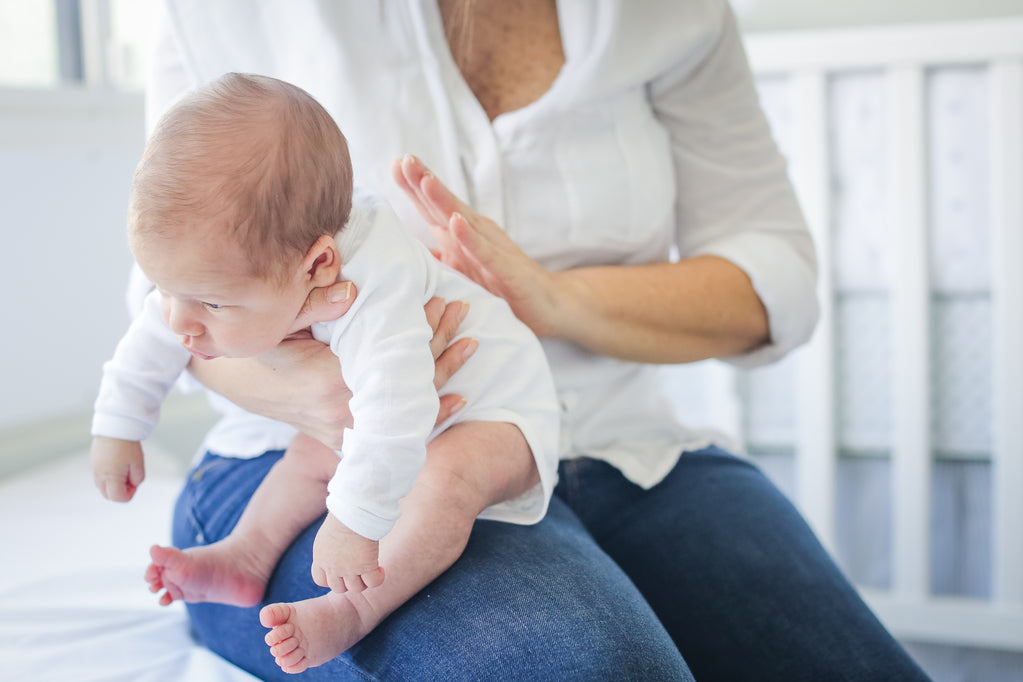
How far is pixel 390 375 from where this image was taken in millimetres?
598

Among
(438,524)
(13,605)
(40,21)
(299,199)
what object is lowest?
(13,605)

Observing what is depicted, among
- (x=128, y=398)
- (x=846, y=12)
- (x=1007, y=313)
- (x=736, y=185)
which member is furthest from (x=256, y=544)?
(x=846, y=12)

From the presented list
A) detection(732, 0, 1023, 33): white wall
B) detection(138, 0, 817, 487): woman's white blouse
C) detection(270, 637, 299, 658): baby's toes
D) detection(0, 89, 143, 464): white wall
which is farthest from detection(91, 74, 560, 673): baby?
detection(732, 0, 1023, 33): white wall

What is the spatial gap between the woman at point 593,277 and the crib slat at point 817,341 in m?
0.53

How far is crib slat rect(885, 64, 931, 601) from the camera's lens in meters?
1.44

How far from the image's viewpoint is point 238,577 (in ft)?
2.35

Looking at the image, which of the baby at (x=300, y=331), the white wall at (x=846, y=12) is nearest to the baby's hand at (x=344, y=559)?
the baby at (x=300, y=331)

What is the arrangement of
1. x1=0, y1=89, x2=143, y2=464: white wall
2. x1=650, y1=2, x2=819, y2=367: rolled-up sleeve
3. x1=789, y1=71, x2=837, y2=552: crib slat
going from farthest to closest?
x1=789, y1=71, x2=837, y2=552: crib slat
x1=0, y1=89, x2=143, y2=464: white wall
x1=650, y1=2, x2=819, y2=367: rolled-up sleeve

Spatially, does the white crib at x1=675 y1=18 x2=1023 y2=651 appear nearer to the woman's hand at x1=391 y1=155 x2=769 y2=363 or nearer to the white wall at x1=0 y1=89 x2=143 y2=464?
the woman's hand at x1=391 y1=155 x2=769 y2=363

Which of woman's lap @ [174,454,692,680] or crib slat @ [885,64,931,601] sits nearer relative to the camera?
woman's lap @ [174,454,692,680]

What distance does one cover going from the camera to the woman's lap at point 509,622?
23.9 inches

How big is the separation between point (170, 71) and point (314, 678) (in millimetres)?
575

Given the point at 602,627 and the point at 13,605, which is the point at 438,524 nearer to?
the point at 602,627

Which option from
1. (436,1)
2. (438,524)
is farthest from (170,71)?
A: (438,524)
